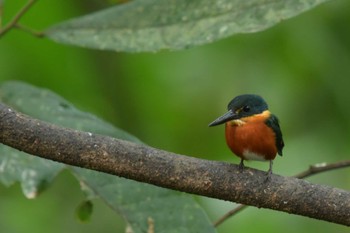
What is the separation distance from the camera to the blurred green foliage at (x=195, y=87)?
4.29 metres

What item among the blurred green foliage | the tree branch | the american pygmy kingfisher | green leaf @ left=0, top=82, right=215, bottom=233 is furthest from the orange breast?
the blurred green foliage

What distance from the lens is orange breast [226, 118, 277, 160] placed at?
2.83 m

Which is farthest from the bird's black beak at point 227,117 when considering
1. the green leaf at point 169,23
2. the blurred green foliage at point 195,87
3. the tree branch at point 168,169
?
the blurred green foliage at point 195,87

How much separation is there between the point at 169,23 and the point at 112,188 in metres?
0.54

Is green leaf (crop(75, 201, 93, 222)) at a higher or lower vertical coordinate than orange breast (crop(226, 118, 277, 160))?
lower

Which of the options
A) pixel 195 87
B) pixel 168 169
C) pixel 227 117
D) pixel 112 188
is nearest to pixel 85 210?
pixel 112 188

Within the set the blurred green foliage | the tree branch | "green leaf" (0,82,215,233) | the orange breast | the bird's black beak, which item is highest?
the tree branch

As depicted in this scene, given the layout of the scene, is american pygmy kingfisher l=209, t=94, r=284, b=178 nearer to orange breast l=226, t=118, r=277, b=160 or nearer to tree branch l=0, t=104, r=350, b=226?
orange breast l=226, t=118, r=277, b=160

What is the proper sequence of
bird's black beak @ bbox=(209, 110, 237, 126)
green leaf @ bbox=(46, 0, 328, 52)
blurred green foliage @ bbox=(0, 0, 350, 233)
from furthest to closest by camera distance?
1. blurred green foliage @ bbox=(0, 0, 350, 233)
2. green leaf @ bbox=(46, 0, 328, 52)
3. bird's black beak @ bbox=(209, 110, 237, 126)

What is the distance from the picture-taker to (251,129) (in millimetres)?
2869

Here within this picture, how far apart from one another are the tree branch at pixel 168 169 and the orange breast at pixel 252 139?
45 cm

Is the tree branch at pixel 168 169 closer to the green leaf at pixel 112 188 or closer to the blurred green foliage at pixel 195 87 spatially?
the green leaf at pixel 112 188

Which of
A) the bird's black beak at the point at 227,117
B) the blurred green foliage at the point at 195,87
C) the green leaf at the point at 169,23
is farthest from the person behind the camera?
the blurred green foliage at the point at 195,87

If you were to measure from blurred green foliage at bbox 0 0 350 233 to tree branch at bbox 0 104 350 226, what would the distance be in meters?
1.83
